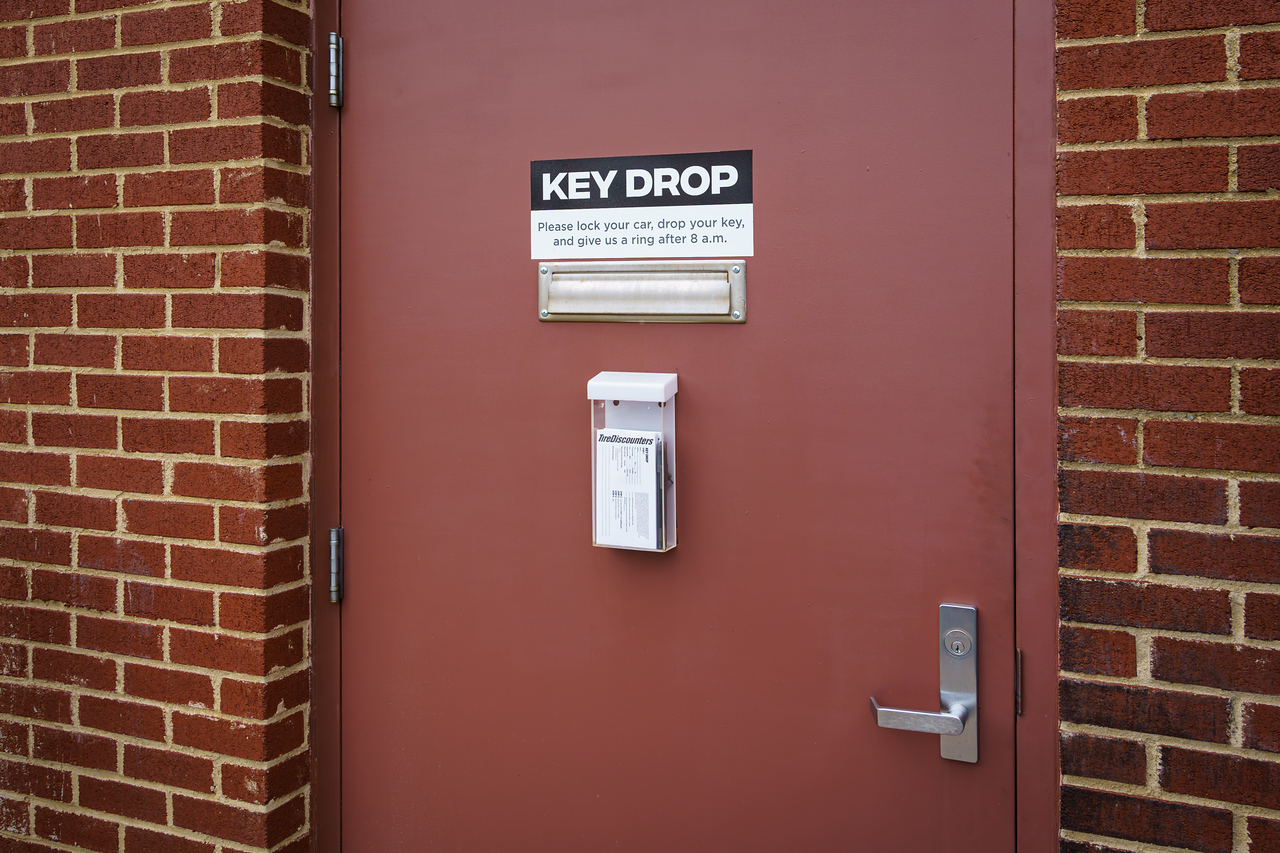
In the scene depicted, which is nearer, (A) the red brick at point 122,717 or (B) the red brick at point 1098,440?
(B) the red brick at point 1098,440

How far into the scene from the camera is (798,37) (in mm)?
1857

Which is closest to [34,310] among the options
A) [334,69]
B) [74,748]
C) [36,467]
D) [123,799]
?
[36,467]

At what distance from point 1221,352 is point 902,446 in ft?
1.83

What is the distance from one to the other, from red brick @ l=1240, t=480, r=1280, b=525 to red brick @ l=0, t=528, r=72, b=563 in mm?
2556

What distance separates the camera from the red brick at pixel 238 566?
2.11 meters

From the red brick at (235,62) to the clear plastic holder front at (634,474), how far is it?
1079 mm

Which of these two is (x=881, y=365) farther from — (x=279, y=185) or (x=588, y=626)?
(x=279, y=185)

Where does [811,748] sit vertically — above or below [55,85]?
below

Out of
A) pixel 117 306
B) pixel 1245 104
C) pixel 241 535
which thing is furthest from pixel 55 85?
pixel 1245 104

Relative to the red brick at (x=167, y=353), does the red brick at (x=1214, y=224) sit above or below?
above

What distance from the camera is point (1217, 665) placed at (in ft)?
5.16

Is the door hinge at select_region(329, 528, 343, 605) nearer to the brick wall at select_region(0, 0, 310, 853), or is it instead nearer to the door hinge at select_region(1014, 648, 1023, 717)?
the brick wall at select_region(0, 0, 310, 853)

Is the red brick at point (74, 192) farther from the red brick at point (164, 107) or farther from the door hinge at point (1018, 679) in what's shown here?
the door hinge at point (1018, 679)

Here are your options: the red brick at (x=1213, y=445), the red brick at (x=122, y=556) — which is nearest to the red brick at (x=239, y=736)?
the red brick at (x=122, y=556)
